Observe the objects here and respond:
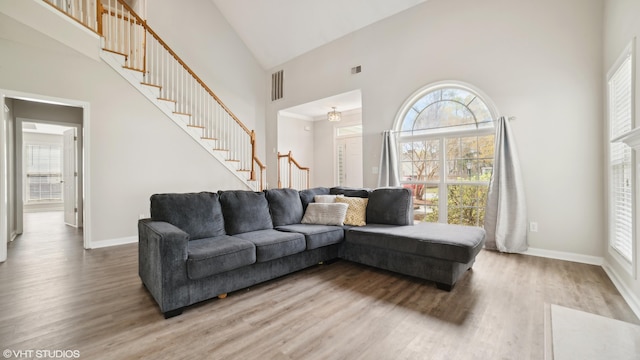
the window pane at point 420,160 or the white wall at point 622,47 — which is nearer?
the white wall at point 622,47

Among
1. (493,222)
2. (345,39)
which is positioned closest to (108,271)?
(493,222)

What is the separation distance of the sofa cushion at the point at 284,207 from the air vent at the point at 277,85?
3.97 metres

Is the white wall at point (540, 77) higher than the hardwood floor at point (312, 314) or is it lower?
higher

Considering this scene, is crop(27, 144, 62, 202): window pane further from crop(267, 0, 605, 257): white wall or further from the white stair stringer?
crop(267, 0, 605, 257): white wall

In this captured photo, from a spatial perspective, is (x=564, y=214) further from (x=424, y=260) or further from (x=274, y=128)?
(x=274, y=128)

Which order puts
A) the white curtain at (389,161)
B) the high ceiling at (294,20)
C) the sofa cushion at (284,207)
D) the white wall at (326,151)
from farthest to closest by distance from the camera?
the white wall at (326,151) → the high ceiling at (294,20) → the white curtain at (389,161) → the sofa cushion at (284,207)

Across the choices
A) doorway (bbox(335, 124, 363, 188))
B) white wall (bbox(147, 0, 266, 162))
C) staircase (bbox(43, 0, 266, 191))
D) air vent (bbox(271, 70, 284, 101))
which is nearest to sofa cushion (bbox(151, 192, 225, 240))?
staircase (bbox(43, 0, 266, 191))

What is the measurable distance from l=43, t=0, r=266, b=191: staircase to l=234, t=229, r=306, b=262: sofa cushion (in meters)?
3.23

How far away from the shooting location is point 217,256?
2264mm

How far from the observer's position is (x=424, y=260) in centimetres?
270

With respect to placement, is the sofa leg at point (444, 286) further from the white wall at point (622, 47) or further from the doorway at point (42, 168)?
the doorway at point (42, 168)

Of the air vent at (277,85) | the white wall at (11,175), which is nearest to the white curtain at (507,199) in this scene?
the air vent at (277,85)

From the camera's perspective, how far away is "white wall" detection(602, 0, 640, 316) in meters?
2.21

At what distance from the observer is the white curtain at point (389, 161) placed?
4.84m
